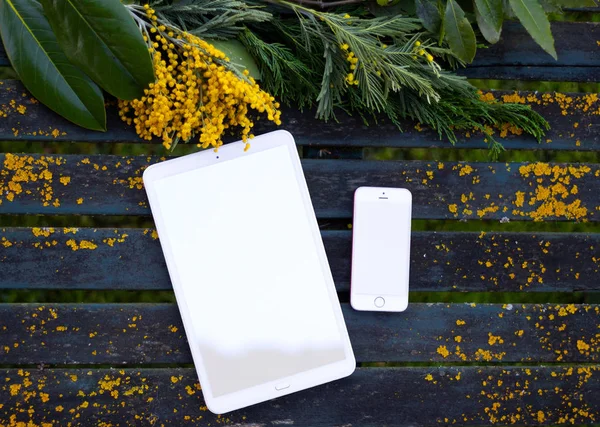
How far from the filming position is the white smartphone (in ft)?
3.26

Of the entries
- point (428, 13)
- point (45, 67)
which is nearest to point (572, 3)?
point (428, 13)

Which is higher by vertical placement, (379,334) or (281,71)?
(281,71)

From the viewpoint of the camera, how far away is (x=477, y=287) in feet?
3.38

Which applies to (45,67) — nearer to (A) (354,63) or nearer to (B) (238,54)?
(B) (238,54)

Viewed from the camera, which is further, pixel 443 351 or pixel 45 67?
pixel 443 351

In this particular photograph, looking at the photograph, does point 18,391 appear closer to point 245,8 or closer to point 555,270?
point 245,8

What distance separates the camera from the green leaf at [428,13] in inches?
36.1

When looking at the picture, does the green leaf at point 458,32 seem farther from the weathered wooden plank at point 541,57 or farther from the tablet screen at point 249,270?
the tablet screen at point 249,270

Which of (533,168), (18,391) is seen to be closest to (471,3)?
(533,168)

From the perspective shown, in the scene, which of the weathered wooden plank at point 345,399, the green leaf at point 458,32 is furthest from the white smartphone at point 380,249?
the green leaf at point 458,32

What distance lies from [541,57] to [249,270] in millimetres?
696

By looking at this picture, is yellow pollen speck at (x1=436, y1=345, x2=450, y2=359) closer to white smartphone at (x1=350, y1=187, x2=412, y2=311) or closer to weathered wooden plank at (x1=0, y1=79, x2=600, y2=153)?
white smartphone at (x1=350, y1=187, x2=412, y2=311)

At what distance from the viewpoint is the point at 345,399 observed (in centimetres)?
101

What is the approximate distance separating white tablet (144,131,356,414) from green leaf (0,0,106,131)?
0.15 meters
